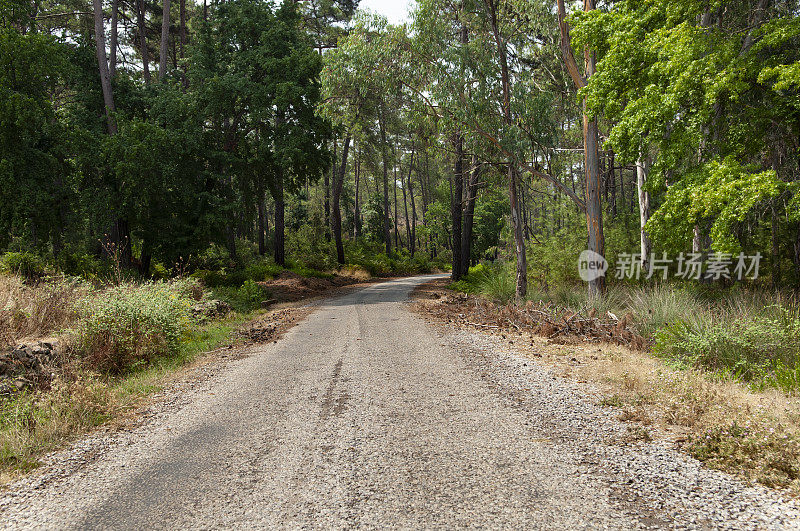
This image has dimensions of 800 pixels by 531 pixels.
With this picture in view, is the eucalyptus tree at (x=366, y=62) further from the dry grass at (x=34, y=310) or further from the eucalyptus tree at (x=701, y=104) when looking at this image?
the dry grass at (x=34, y=310)

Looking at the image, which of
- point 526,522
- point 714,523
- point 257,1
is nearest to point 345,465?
point 526,522

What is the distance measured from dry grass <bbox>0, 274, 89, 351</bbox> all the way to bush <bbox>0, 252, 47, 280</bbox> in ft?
12.2

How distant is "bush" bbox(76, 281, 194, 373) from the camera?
6.91m

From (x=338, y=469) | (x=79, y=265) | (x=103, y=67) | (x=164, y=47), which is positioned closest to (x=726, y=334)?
(x=338, y=469)

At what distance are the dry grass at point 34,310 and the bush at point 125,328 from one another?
0.48 metres

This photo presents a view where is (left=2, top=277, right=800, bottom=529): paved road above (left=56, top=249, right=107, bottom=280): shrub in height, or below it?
below

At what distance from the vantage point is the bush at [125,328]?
6.91 m

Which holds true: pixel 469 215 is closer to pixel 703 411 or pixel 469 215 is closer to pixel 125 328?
pixel 125 328

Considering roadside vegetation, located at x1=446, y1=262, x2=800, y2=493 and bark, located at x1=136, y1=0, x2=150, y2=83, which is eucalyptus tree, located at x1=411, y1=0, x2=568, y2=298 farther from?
bark, located at x1=136, y1=0, x2=150, y2=83

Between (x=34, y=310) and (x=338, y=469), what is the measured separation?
23.3ft

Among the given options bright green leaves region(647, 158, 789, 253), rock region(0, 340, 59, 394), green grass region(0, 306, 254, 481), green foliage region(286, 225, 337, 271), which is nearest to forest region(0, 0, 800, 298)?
bright green leaves region(647, 158, 789, 253)

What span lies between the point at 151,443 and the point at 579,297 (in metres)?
9.92

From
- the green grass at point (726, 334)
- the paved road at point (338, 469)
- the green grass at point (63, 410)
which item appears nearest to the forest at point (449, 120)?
the green grass at point (726, 334)

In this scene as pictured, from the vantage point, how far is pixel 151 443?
4359 mm
